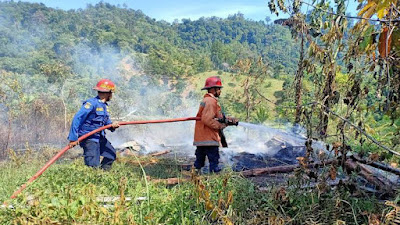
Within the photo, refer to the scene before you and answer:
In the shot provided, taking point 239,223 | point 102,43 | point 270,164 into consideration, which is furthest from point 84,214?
point 102,43

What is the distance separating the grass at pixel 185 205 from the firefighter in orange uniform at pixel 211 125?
1148 millimetres

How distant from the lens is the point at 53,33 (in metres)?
57.1

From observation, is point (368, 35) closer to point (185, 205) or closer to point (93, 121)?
point (185, 205)

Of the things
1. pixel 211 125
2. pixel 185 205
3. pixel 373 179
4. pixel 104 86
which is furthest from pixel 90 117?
pixel 373 179

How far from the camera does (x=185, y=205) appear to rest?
3123 millimetres

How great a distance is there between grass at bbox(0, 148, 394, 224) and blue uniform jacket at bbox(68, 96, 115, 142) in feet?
3.56

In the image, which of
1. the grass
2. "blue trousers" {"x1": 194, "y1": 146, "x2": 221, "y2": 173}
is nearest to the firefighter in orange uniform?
"blue trousers" {"x1": 194, "y1": 146, "x2": 221, "y2": 173}

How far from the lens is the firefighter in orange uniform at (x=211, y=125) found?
4.99 metres

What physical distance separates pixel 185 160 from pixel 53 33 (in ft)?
188

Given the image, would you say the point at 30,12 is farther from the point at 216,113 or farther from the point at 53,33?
the point at 216,113

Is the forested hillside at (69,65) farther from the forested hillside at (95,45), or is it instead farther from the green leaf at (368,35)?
the green leaf at (368,35)

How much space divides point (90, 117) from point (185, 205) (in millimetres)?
2523

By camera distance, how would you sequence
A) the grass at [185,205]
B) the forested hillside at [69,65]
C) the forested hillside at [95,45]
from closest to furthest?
the grass at [185,205] → the forested hillside at [69,65] → the forested hillside at [95,45]

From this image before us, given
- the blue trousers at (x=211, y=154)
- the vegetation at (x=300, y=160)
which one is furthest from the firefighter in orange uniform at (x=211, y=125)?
the vegetation at (x=300, y=160)
